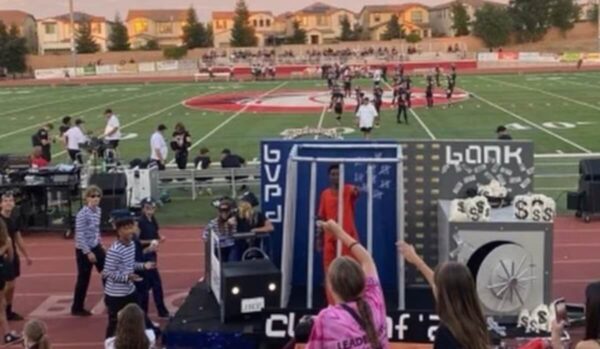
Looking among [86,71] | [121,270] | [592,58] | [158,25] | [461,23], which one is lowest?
[86,71]

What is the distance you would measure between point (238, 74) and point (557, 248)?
6565 centimetres

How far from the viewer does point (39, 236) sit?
16422 millimetres

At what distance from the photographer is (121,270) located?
8984 mm

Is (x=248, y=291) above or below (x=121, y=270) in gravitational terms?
below

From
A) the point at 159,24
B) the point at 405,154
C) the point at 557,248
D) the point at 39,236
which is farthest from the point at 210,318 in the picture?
the point at 159,24

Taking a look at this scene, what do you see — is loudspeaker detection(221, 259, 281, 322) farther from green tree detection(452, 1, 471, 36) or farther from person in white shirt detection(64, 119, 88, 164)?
green tree detection(452, 1, 471, 36)

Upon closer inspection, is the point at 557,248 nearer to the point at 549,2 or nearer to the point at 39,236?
the point at 39,236

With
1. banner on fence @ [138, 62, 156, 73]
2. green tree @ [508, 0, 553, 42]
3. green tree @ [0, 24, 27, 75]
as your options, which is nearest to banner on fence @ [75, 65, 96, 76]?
banner on fence @ [138, 62, 156, 73]

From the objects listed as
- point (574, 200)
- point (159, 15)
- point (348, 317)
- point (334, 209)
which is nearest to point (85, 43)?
point (159, 15)

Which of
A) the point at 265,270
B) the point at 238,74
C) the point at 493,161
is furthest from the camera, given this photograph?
the point at 238,74

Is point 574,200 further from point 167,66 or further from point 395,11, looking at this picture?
point 395,11

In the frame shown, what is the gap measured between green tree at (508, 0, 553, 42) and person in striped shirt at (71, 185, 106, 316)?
355ft

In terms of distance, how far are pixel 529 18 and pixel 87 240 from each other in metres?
110

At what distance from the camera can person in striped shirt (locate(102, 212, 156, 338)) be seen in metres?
8.98
